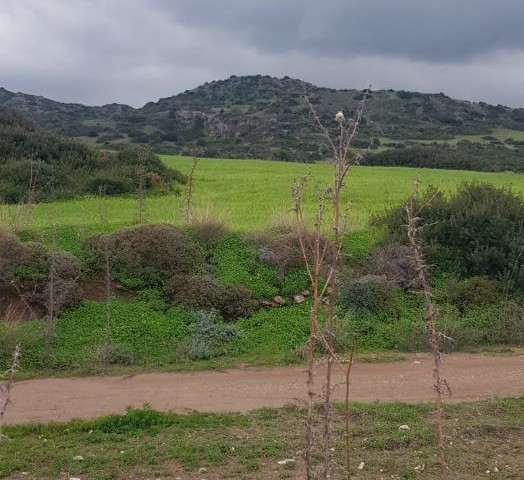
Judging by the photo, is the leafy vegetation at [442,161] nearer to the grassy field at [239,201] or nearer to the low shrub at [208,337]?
the grassy field at [239,201]

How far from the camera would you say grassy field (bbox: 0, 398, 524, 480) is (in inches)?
257

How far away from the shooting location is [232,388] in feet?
31.6

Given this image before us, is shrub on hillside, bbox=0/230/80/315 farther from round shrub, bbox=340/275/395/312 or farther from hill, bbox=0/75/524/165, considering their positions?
hill, bbox=0/75/524/165

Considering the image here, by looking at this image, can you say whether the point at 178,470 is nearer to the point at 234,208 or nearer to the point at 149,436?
the point at 149,436

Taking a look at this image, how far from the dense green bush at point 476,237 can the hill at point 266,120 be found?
36.3 metres

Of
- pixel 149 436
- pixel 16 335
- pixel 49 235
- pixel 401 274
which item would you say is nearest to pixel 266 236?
pixel 401 274

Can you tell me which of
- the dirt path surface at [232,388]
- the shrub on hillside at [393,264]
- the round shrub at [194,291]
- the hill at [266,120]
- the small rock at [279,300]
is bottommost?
the dirt path surface at [232,388]

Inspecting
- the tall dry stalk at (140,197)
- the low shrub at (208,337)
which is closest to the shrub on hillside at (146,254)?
the tall dry stalk at (140,197)

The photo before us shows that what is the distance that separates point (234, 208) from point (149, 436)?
1348 centimetres

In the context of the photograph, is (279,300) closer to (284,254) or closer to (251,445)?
(284,254)

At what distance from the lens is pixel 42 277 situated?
13.0 m

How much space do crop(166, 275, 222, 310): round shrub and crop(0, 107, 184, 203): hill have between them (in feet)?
29.7

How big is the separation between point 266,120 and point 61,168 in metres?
49.3

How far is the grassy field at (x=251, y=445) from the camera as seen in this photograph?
6516 mm
